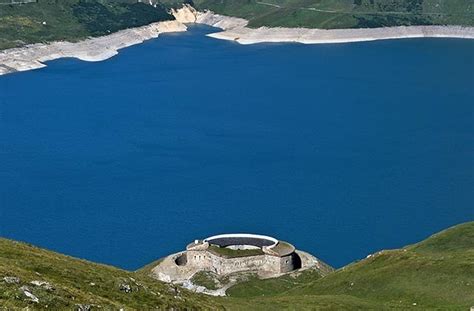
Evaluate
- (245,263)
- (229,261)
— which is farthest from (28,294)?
(245,263)

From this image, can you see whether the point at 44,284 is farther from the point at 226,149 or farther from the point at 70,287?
the point at 226,149

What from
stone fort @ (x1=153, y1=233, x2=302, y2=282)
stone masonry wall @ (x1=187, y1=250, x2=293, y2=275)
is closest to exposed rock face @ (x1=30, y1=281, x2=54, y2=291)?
stone fort @ (x1=153, y1=233, x2=302, y2=282)

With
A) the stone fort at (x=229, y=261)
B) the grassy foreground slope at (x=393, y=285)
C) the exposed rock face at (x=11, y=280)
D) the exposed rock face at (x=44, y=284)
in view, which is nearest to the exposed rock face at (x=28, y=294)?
the exposed rock face at (x=11, y=280)

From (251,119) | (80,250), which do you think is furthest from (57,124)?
(80,250)

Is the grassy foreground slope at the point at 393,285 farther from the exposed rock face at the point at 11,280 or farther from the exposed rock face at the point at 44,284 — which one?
the exposed rock face at the point at 11,280

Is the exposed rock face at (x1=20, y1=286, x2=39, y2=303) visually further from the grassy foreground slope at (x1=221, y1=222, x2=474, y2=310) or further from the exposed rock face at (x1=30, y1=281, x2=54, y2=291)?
the grassy foreground slope at (x1=221, y1=222, x2=474, y2=310)

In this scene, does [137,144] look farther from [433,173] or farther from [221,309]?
[221,309]
